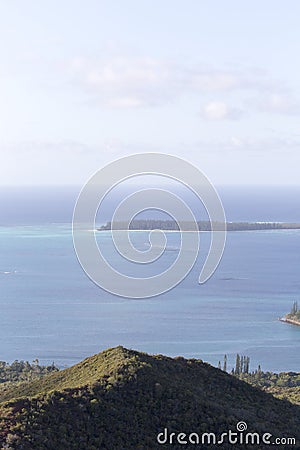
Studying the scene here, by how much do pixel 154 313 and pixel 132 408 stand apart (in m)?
22.3

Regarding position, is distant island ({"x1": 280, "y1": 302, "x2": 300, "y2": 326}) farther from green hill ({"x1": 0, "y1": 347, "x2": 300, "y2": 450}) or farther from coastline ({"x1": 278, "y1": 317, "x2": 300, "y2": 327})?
green hill ({"x1": 0, "y1": 347, "x2": 300, "y2": 450})

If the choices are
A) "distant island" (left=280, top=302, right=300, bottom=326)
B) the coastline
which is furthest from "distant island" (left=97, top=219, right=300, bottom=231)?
the coastline

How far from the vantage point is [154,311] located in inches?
1202

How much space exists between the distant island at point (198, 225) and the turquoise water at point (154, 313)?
26.5 ft

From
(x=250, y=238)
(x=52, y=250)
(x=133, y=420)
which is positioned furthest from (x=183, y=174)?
(x=250, y=238)

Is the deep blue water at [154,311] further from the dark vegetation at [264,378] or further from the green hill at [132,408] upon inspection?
the green hill at [132,408]

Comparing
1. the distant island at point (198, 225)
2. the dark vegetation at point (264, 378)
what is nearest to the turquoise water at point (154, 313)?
the dark vegetation at point (264, 378)

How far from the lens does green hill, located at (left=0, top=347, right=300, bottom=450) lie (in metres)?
7.00

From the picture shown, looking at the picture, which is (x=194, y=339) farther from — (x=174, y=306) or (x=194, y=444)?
(x=194, y=444)

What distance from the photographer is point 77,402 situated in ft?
25.0

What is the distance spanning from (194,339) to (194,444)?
59.0 feet

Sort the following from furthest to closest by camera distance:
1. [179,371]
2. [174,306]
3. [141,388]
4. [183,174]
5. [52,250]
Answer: [52,250] < [174,306] < [183,174] < [179,371] < [141,388]

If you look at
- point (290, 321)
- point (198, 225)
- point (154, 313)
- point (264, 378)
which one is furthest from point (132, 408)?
Answer: point (198, 225)

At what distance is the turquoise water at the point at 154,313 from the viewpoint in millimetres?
24172
